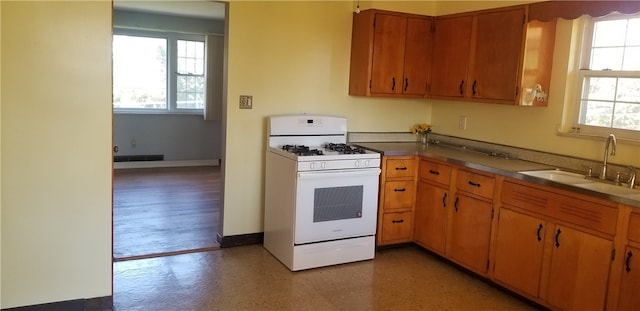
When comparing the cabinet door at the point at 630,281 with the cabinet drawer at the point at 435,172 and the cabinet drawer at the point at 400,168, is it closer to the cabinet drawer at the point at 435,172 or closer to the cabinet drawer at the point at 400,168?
the cabinet drawer at the point at 435,172

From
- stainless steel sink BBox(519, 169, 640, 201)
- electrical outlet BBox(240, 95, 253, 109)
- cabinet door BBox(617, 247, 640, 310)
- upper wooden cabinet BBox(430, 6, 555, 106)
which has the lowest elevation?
cabinet door BBox(617, 247, 640, 310)

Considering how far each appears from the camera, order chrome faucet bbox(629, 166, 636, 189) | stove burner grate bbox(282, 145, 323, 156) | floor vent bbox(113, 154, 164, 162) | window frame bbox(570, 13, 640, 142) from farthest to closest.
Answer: floor vent bbox(113, 154, 164, 162)
stove burner grate bbox(282, 145, 323, 156)
window frame bbox(570, 13, 640, 142)
chrome faucet bbox(629, 166, 636, 189)

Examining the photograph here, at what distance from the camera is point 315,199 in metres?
3.76

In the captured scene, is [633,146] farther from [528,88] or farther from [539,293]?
[539,293]

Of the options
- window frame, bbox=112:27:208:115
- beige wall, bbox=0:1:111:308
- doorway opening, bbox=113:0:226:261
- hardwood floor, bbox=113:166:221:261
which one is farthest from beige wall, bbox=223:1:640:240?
window frame, bbox=112:27:208:115

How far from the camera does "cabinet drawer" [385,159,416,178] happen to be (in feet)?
13.5

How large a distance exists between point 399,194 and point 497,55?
1.38m

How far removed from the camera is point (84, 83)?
2758 millimetres

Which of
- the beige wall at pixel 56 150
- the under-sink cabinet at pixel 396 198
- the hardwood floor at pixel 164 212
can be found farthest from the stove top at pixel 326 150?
the beige wall at pixel 56 150

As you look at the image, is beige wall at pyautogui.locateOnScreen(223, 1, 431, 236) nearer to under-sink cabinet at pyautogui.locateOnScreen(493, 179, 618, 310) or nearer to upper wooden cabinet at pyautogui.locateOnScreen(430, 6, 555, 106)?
upper wooden cabinet at pyautogui.locateOnScreen(430, 6, 555, 106)

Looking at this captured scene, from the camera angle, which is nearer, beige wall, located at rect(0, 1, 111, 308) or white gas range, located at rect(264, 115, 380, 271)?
beige wall, located at rect(0, 1, 111, 308)

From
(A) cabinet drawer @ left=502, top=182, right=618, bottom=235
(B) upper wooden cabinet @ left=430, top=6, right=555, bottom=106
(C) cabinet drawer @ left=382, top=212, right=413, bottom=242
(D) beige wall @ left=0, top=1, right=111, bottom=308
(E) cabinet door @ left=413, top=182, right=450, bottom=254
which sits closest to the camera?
(D) beige wall @ left=0, top=1, right=111, bottom=308

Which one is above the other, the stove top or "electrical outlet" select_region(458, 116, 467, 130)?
"electrical outlet" select_region(458, 116, 467, 130)

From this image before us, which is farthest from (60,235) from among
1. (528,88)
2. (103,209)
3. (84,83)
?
(528,88)
